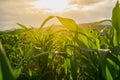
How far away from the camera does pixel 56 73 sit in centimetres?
235

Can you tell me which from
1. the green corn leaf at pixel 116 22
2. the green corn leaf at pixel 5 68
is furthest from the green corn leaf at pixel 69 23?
the green corn leaf at pixel 5 68

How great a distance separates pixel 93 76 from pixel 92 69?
0.05 metres

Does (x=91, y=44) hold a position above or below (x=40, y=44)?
above

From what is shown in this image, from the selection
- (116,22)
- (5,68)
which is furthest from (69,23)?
(5,68)

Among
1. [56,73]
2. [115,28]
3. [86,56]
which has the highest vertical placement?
[115,28]

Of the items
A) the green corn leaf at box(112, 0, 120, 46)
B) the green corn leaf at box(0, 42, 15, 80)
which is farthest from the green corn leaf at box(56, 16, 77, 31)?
the green corn leaf at box(0, 42, 15, 80)

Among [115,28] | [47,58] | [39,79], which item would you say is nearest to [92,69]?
[115,28]

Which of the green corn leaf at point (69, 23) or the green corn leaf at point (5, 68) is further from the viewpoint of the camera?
the green corn leaf at point (69, 23)

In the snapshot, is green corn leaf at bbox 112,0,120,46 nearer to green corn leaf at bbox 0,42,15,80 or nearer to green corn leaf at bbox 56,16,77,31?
green corn leaf at bbox 56,16,77,31

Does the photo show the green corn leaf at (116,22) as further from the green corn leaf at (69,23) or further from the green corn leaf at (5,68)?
the green corn leaf at (5,68)

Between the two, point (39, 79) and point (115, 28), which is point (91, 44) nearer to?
point (115, 28)

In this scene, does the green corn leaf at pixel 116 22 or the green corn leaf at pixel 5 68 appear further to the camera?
the green corn leaf at pixel 116 22

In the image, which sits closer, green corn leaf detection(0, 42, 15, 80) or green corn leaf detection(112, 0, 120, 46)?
green corn leaf detection(0, 42, 15, 80)

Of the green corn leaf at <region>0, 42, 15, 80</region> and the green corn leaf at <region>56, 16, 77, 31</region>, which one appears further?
the green corn leaf at <region>56, 16, 77, 31</region>
